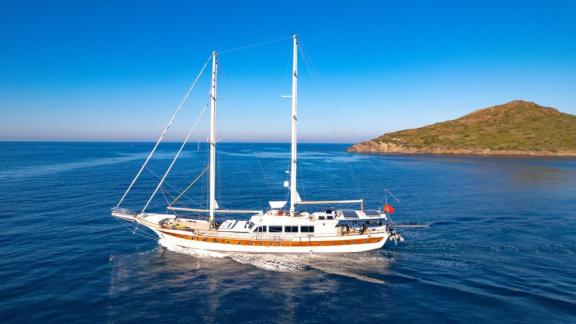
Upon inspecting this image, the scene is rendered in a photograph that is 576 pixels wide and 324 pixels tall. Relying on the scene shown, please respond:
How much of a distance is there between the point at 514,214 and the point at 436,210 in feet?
36.8

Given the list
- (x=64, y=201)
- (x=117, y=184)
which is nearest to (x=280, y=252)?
(x=64, y=201)

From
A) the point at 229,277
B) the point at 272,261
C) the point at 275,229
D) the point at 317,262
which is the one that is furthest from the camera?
the point at 275,229

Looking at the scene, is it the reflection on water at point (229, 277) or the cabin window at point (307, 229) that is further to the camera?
the cabin window at point (307, 229)

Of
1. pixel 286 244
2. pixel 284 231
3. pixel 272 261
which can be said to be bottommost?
pixel 272 261

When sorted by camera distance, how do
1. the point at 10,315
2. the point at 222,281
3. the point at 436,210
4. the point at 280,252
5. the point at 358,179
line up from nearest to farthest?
the point at 10,315
the point at 222,281
the point at 280,252
the point at 436,210
the point at 358,179

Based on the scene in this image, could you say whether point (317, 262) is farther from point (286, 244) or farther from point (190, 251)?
point (190, 251)

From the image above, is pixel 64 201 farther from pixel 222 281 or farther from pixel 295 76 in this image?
pixel 295 76

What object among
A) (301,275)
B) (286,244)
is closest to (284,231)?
(286,244)

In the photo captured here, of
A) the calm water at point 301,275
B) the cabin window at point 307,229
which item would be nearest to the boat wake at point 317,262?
the calm water at point 301,275

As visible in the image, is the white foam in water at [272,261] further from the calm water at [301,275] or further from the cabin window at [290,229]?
the cabin window at [290,229]

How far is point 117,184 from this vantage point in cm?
8281

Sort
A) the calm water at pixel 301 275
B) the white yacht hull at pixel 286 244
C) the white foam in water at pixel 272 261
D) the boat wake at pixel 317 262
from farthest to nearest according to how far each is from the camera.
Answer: the white yacht hull at pixel 286 244
the white foam in water at pixel 272 261
the boat wake at pixel 317 262
the calm water at pixel 301 275

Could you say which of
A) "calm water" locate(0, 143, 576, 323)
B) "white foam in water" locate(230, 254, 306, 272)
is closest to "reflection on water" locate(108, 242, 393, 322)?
"white foam in water" locate(230, 254, 306, 272)

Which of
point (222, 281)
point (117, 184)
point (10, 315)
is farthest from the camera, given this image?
point (117, 184)
